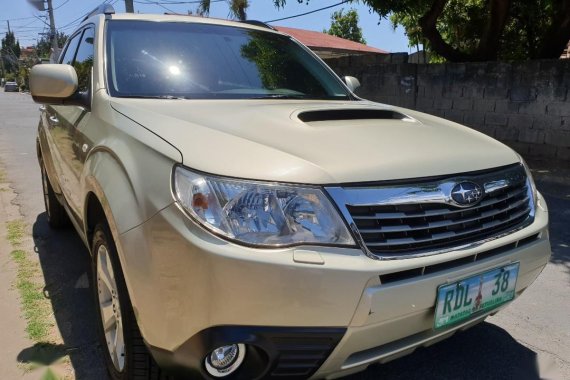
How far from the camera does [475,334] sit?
2.78m

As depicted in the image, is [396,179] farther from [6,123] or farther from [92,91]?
[6,123]

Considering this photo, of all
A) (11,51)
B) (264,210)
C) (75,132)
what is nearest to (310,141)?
(264,210)

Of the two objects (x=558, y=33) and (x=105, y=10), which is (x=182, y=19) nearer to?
(x=105, y=10)

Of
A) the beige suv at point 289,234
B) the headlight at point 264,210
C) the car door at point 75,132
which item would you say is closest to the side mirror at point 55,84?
the car door at point 75,132

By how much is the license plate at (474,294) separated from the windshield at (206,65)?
1.49 m

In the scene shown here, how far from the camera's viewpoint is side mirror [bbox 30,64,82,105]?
251 cm

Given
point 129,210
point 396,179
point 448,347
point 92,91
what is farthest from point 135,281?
point 448,347

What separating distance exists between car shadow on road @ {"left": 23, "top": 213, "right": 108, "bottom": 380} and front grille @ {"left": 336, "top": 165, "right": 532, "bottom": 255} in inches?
60.1

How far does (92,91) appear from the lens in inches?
100

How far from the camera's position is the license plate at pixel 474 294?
1.83m

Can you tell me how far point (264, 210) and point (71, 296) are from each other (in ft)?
7.15

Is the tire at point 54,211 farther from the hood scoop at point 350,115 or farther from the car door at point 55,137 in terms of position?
the hood scoop at point 350,115

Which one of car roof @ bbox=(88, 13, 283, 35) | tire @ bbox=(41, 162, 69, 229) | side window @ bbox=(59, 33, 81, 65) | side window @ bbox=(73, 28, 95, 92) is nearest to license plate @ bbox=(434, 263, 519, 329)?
side window @ bbox=(73, 28, 95, 92)

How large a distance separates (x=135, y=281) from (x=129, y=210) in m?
0.25
